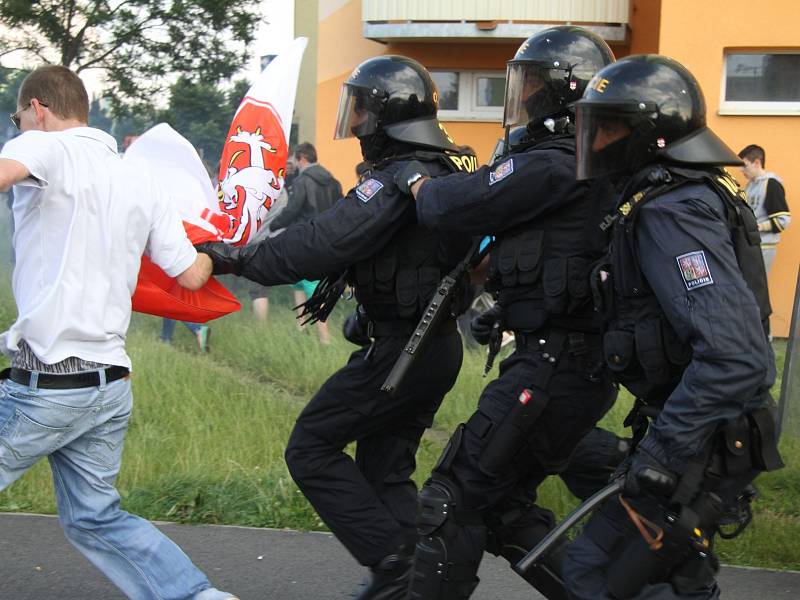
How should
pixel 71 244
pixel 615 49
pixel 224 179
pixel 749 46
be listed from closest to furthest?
1. pixel 71 244
2. pixel 224 179
3. pixel 749 46
4. pixel 615 49

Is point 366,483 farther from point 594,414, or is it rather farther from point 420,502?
point 594,414

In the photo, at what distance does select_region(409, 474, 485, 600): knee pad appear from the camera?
3.49m

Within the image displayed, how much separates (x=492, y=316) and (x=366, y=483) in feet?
2.53

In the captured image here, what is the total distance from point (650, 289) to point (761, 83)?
8.65 m

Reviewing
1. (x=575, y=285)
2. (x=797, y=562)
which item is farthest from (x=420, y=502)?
(x=797, y=562)

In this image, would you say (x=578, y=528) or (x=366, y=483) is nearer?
(x=366, y=483)

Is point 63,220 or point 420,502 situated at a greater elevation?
point 63,220

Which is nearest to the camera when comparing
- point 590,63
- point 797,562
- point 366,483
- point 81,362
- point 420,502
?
point 81,362

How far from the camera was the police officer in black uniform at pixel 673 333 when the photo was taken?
2.72 m

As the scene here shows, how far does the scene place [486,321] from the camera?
4254mm

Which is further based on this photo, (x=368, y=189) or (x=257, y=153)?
(x=257, y=153)

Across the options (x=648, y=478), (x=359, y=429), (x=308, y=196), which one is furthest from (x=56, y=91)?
(x=308, y=196)

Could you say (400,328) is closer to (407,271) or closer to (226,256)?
(407,271)

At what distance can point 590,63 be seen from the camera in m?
3.76
